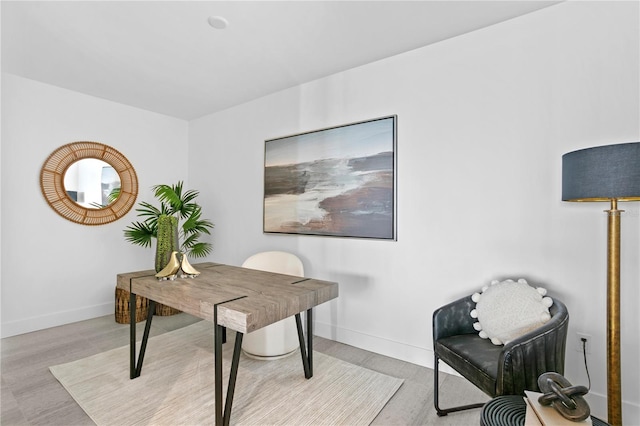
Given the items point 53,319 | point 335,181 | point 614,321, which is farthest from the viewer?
point 53,319

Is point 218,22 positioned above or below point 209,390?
above

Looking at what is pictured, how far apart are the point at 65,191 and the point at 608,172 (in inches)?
176

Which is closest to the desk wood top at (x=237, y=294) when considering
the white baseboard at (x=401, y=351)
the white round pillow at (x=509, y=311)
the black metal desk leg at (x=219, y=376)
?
the black metal desk leg at (x=219, y=376)

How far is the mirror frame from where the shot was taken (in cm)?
327

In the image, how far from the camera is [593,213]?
1.83 meters

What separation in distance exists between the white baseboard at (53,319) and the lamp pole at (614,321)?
4.46m

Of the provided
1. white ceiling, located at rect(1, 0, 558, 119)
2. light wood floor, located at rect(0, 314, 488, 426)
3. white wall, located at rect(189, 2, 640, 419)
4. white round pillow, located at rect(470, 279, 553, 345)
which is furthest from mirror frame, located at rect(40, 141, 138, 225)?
white round pillow, located at rect(470, 279, 553, 345)

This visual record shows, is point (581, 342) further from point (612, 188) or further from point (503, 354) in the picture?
point (612, 188)

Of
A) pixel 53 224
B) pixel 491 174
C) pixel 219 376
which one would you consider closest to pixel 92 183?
pixel 53 224

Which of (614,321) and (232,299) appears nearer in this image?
(614,321)

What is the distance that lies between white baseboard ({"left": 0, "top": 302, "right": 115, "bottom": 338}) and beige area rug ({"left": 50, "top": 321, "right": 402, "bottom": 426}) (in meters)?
1.19

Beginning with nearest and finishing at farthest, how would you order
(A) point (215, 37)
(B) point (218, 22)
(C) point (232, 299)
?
1. (C) point (232, 299)
2. (B) point (218, 22)
3. (A) point (215, 37)

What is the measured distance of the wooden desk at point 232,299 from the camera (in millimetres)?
1476

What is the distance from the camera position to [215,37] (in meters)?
2.35
